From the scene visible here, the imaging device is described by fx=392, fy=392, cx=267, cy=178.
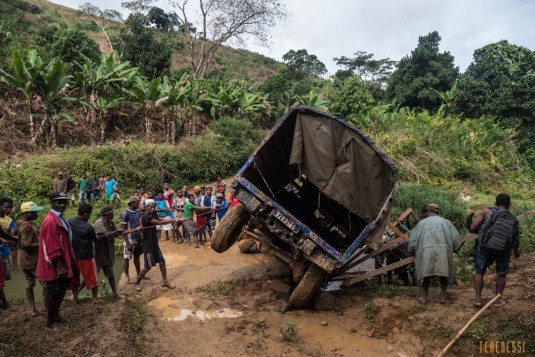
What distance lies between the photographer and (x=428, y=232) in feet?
18.6

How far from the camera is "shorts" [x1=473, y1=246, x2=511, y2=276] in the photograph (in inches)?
205

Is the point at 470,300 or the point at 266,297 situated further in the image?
the point at 266,297

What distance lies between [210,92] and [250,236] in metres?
15.6

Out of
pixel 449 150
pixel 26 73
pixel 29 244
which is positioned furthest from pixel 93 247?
pixel 449 150

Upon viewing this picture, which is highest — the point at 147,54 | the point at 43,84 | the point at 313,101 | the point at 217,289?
the point at 147,54

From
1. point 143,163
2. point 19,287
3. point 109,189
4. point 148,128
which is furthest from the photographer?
point 148,128

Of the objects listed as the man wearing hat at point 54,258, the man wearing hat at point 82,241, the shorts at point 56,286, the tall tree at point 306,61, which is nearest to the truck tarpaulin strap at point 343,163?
the man wearing hat at point 82,241

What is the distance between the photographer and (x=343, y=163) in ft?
20.7

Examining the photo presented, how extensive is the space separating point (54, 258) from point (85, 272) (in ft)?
3.49

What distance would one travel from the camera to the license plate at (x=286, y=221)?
5.50 metres

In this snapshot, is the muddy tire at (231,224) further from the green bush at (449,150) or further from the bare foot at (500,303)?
the green bush at (449,150)

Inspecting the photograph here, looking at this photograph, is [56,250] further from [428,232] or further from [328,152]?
[428,232]

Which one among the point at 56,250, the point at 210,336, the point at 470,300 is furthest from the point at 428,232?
the point at 56,250

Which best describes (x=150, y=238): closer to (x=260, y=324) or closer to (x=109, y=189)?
(x=260, y=324)
